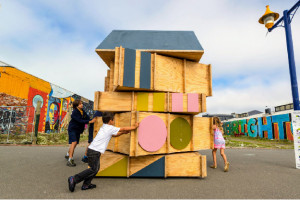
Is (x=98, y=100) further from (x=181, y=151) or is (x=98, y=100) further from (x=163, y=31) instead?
(x=163, y=31)

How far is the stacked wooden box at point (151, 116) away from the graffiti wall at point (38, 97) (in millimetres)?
8058

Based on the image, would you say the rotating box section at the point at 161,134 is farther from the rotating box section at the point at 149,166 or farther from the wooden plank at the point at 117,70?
the wooden plank at the point at 117,70

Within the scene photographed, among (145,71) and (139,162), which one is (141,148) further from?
(145,71)

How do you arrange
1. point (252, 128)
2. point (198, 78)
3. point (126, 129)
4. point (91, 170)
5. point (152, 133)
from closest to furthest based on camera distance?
point (91, 170)
point (126, 129)
point (152, 133)
point (198, 78)
point (252, 128)

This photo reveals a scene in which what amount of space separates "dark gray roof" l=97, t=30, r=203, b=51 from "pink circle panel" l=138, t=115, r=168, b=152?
173 cm

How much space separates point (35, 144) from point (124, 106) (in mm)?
8391

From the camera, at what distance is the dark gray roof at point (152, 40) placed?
4.12m

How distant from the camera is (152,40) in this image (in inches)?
169

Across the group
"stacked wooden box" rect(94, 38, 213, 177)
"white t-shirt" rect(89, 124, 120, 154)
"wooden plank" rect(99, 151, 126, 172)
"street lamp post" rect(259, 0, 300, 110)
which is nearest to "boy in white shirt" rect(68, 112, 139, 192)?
"white t-shirt" rect(89, 124, 120, 154)

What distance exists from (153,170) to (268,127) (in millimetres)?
19419

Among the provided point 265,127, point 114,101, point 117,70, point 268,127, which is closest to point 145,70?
point 117,70

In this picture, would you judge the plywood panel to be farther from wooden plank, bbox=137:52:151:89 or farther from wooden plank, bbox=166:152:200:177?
wooden plank, bbox=166:152:200:177

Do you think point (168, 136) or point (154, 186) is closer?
point (154, 186)

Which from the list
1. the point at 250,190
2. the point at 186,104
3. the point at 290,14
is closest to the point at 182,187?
the point at 250,190
